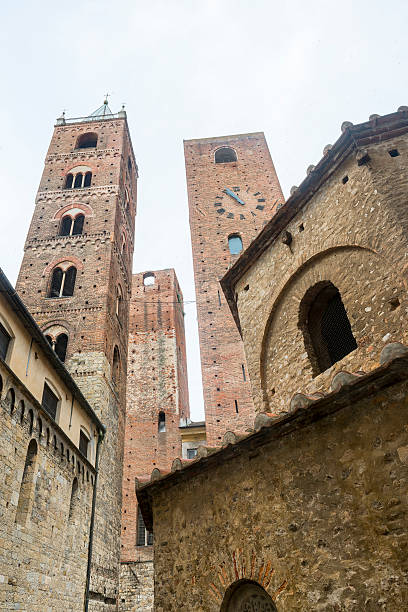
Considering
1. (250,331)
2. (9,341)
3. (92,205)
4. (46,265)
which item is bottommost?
(250,331)

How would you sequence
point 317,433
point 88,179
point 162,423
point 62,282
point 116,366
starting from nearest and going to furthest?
point 317,433
point 116,366
point 62,282
point 88,179
point 162,423

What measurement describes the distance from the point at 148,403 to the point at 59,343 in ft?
34.4

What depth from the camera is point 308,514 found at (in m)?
4.15

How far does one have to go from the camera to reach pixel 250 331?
7.45 metres

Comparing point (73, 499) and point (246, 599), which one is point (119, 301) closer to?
point (73, 499)

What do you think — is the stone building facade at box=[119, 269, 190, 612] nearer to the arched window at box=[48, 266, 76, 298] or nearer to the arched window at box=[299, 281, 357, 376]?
the arched window at box=[48, 266, 76, 298]

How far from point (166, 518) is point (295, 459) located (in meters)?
2.21

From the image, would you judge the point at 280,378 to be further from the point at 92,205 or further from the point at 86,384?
the point at 92,205

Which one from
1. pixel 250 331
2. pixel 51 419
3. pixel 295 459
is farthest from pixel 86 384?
pixel 295 459

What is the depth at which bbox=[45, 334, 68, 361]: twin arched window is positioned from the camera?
16.7 meters

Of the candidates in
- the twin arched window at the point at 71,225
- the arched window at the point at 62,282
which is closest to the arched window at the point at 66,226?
the twin arched window at the point at 71,225

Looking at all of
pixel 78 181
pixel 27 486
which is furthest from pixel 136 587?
pixel 78 181

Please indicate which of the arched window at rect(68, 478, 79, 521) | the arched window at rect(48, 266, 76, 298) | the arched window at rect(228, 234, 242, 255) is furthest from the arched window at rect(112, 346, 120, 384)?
the arched window at rect(228, 234, 242, 255)

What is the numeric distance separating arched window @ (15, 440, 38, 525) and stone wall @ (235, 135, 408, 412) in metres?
5.70
